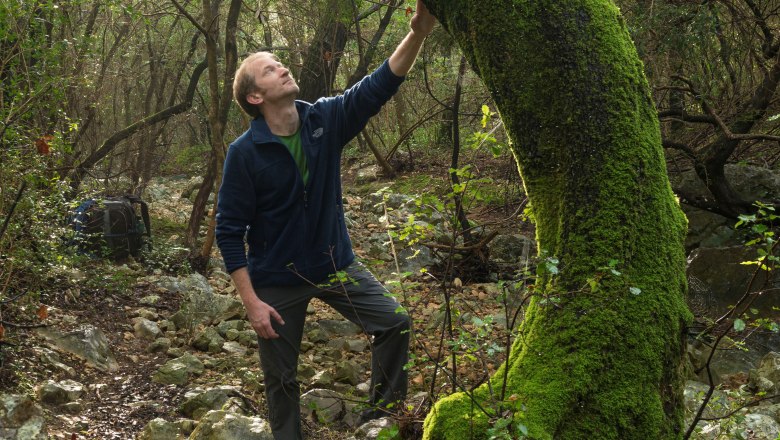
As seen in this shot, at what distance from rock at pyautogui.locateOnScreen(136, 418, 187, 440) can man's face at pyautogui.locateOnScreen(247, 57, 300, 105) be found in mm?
2175

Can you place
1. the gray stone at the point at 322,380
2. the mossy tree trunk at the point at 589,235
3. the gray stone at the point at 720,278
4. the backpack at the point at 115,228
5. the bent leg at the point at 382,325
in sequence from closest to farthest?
the mossy tree trunk at the point at 589,235 → the bent leg at the point at 382,325 → the gray stone at the point at 322,380 → the gray stone at the point at 720,278 → the backpack at the point at 115,228

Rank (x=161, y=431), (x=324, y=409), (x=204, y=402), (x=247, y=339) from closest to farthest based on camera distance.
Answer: (x=161, y=431) < (x=324, y=409) < (x=204, y=402) < (x=247, y=339)

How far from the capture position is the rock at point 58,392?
4.93m

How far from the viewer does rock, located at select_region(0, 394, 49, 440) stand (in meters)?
4.12

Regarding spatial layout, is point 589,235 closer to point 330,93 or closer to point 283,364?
point 283,364

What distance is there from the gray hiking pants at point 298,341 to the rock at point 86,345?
2785mm

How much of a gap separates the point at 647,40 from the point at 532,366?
513 centimetres

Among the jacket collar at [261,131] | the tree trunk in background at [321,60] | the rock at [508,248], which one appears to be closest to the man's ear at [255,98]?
the jacket collar at [261,131]

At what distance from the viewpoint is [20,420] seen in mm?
4219

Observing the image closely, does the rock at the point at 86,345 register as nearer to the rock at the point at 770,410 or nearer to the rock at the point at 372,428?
the rock at the point at 372,428

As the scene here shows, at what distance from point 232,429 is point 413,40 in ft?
7.57

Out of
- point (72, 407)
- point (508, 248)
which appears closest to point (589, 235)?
point (72, 407)

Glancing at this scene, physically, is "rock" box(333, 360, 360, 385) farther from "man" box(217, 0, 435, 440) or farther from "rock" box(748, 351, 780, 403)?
"rock" box(748, 351, 780, 403)

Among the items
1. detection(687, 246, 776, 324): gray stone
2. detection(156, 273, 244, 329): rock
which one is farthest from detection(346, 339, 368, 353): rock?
detection(687, 246, 776, 324): gray stone
